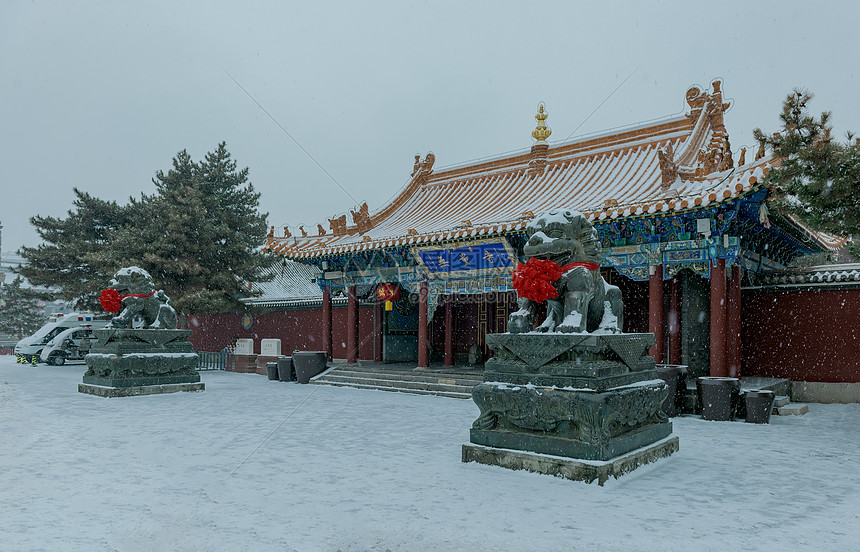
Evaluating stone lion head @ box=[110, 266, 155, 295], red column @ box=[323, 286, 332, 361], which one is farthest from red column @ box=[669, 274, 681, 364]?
stone lion head @ box=[110, 266, 155, 295]

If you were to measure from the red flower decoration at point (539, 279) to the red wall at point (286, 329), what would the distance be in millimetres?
9755

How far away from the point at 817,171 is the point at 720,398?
126 inches

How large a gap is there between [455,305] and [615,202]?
6.15m

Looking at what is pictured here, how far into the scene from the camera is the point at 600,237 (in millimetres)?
A: 9906

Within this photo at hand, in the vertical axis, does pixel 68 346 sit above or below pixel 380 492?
above

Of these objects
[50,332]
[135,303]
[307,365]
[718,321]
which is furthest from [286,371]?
[50,332]

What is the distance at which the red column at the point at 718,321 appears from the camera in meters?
8.74

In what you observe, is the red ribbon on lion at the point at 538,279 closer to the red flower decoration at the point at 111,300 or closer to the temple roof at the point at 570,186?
the temple roof at the point at 570,186

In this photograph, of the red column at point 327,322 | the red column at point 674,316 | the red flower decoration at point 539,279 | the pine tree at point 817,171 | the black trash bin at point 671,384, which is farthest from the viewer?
the red column at point 327,322

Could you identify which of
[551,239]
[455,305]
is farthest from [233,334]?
[551,239]

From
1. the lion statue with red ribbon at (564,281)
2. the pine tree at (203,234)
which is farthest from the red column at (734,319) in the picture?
the pine tree at (203,234)

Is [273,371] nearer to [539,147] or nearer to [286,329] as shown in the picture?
[286,329]

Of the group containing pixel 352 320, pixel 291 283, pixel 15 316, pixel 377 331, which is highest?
pixel 291 283

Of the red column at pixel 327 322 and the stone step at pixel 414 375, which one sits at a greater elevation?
the red column at pixel 327 322
